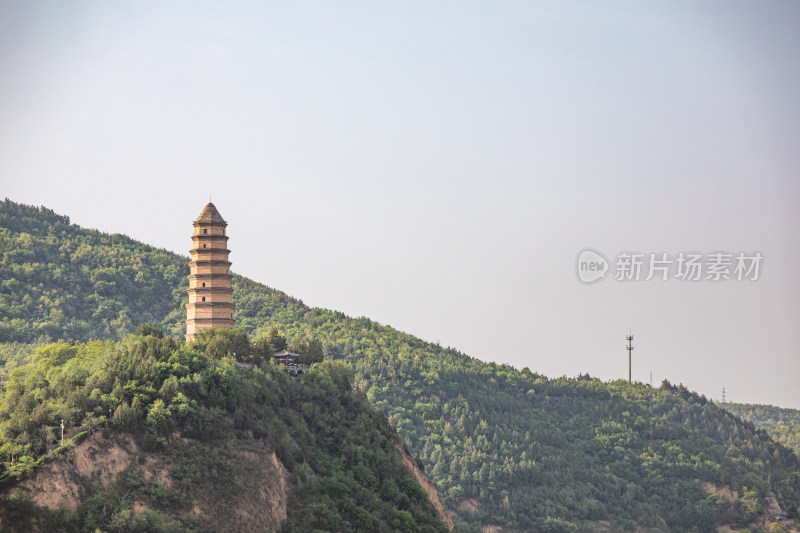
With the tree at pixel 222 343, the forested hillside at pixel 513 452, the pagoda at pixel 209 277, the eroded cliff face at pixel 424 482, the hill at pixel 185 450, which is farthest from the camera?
the forested hillside at pixel 513 452

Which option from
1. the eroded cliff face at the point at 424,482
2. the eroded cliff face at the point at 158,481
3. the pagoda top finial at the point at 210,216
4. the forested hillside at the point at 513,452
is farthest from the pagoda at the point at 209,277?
the forested hillside at the point at 513,452


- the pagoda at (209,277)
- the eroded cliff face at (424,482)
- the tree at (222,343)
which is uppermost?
the pagoda at (209,277)

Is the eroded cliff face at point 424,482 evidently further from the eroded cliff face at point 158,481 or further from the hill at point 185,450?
the eroded cliff face at point 158,481

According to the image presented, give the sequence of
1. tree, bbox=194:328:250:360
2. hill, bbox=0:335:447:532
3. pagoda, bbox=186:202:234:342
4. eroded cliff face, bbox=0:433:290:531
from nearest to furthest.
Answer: eroded cliff face, bbox=0:433:290:531 < hill, bbox=0:335:447:532 < tree, bbox=194:328:250:360 < pagoda, bbox=186:202:234:342

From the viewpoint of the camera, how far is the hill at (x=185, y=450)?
87750 millimetres

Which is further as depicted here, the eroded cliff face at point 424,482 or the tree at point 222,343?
the eroded cliff face at point 424,482

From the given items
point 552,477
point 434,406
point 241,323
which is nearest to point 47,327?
point 241,323

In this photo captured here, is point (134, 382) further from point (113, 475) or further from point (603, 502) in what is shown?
point (603, 502)

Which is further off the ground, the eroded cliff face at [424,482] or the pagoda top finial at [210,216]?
the pagoda top finial at [210,216]

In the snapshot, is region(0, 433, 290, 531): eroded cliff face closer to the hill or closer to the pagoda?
the hill

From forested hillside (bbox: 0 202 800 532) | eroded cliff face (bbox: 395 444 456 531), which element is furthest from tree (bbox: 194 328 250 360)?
forested hillside (bbox: 0 202 800 532)

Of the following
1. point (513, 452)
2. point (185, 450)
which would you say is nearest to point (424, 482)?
point (185, 450)

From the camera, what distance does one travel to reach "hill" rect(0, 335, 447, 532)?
8775cm

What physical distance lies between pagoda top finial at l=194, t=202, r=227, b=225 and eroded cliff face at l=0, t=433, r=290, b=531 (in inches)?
926
